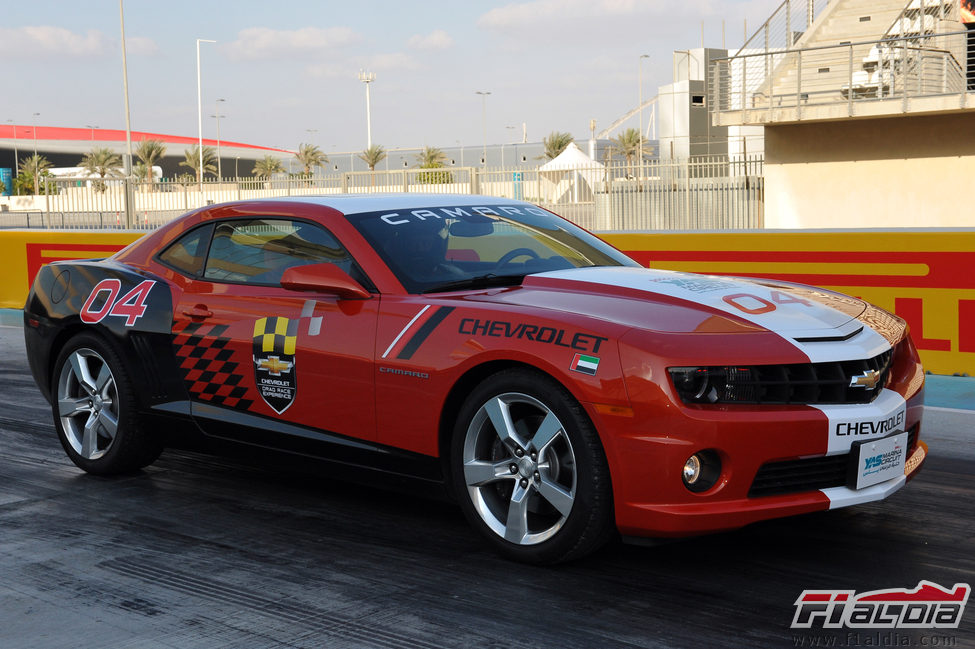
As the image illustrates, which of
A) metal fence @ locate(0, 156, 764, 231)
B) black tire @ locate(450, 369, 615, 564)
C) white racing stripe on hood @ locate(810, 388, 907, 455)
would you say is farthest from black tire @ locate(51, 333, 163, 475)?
metal fence @ locate(0, 156, 764, 231)

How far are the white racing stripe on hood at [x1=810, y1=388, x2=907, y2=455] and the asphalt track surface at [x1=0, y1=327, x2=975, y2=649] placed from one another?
52cm

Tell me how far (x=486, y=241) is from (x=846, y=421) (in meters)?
1.85

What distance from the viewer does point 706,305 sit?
13.7 ft

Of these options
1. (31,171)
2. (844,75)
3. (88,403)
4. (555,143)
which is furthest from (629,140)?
(88,403)

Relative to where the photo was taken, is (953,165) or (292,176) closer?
(292,176)

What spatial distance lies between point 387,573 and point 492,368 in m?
0.86

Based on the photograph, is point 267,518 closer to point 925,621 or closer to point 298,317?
point 298,317

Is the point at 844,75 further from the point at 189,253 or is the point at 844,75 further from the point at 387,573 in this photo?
the point at 387,573

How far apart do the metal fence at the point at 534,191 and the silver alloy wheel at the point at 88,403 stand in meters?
9.40

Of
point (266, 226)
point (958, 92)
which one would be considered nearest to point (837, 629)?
point (266, 226)

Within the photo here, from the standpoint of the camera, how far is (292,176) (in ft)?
57.4

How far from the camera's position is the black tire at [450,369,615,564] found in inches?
155

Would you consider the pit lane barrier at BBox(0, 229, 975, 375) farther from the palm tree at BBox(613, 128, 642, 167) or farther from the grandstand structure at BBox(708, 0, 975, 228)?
the palm tree at BBox(613, 128, 642, 167)

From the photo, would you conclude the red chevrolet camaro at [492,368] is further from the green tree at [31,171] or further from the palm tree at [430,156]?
the green tree at [31,171]
